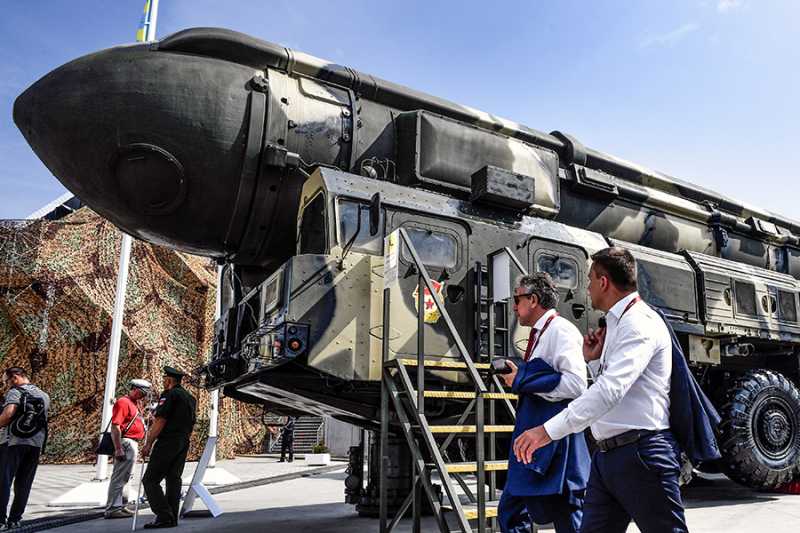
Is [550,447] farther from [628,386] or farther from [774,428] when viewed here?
[774,428]

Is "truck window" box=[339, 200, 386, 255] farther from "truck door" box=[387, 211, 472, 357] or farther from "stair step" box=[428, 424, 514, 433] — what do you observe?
"stair step" box=[428, 424, 514, 433]

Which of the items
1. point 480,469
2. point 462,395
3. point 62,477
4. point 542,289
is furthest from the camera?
point 62,477

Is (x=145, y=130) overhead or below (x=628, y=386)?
overhead

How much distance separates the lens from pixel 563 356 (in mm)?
3143

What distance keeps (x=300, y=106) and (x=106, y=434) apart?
14.7 ft

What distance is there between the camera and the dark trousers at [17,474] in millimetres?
6022

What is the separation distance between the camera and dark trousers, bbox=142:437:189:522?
240 inches

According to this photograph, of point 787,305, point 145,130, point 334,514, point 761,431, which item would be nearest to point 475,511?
point 334,514

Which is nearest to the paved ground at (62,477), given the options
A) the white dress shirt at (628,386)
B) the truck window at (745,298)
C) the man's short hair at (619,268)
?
the white dress shirt at (628,386)

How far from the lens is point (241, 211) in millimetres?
5934

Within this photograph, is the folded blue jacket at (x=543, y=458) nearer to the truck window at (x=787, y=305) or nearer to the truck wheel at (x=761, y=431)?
the truck wheel at (x=761, y=431)

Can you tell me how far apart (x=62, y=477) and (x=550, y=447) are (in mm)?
11218

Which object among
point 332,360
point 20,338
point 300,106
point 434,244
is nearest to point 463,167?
point 434,244

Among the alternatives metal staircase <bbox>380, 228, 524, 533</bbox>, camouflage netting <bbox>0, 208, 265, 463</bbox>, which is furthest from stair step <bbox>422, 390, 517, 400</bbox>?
camouflage netting <bbox>0, 208, 265, 463</bbox>
